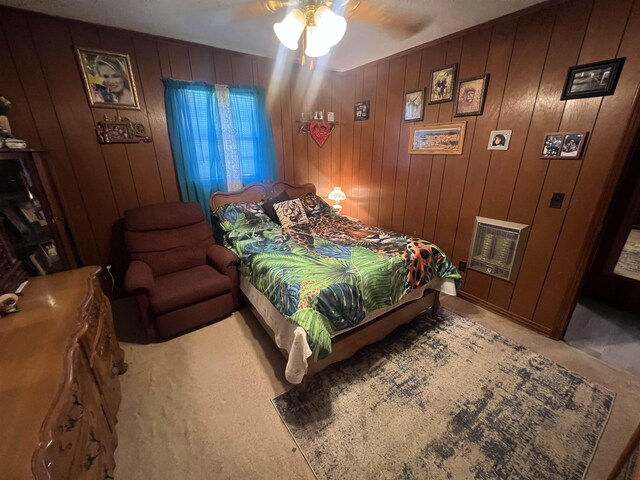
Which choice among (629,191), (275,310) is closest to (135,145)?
(275,310)

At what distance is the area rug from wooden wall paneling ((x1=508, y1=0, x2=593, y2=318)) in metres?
0.57

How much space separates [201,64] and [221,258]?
2.03 m

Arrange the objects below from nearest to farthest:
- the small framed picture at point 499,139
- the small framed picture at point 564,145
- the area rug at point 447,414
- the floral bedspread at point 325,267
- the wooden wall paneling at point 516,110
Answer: the area rug at point 447,414
the floral bedspread at point 325,267
the small framed picture at point 564,145
the wooden wall paneling at point 516,110
the small framed picture at point 499,139

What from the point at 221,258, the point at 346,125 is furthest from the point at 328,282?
the point at 346,125

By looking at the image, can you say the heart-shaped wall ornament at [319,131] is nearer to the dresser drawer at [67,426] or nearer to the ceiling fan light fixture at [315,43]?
the ceiling fan light fixture at [315,43]

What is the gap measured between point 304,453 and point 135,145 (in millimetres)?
2910

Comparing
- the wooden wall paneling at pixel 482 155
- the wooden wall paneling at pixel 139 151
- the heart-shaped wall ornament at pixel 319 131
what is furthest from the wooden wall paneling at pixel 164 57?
the wooden wall paneling at pixel 482 155

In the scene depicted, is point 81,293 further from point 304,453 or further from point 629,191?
point 629,191

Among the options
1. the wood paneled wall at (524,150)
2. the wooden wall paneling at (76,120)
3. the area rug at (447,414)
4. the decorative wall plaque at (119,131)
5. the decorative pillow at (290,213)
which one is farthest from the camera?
the decorative pillow at (290,213)

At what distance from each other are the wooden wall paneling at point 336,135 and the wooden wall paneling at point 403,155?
96 centimetres

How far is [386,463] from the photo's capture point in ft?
4.36

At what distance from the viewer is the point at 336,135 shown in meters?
3.78

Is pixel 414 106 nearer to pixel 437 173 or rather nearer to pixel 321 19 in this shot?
pixel 437 173

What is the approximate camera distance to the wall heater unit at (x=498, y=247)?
7.50ft
